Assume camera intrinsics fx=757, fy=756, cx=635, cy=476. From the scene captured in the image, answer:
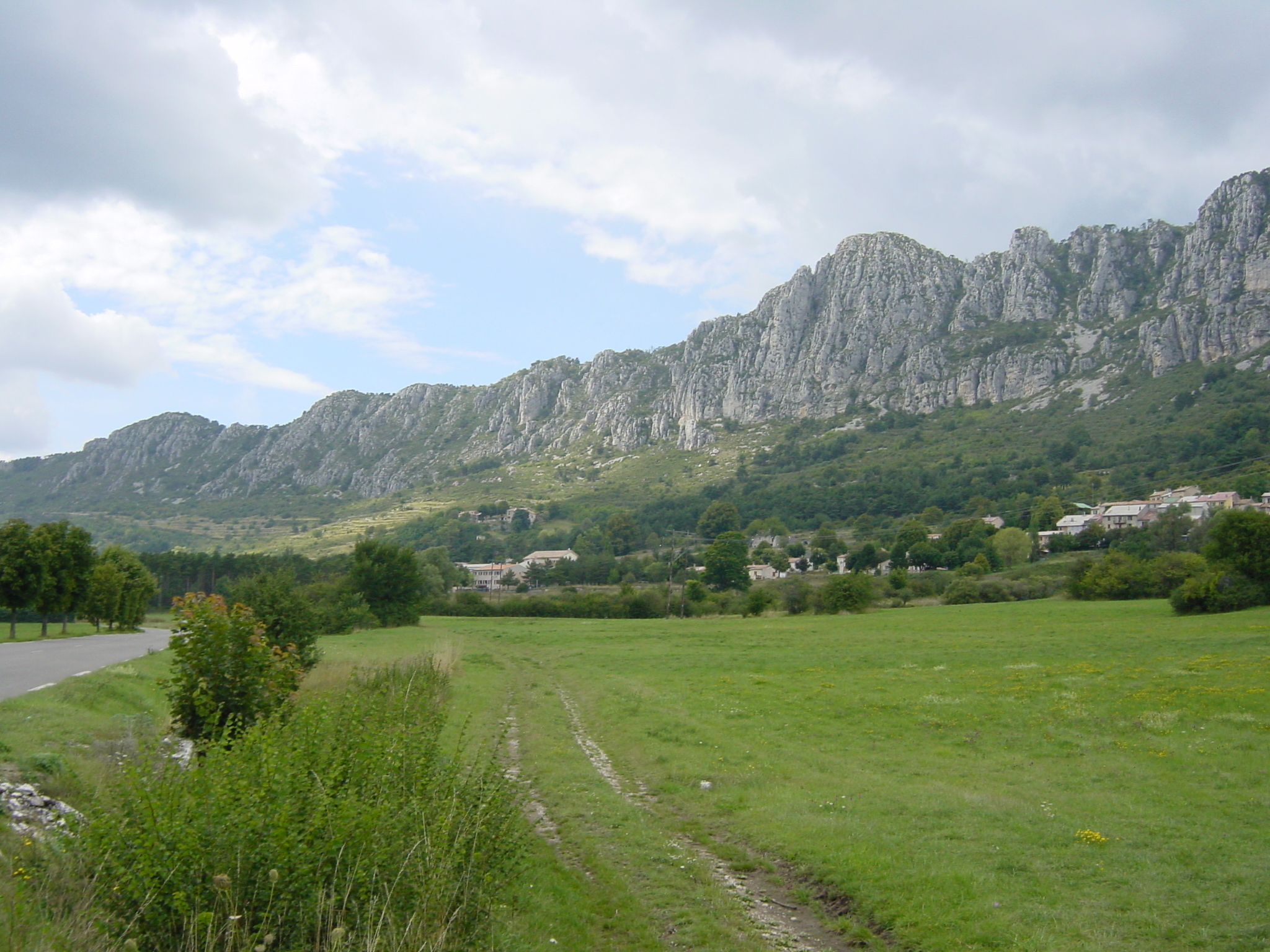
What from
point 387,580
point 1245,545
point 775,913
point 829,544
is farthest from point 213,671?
point 829,544

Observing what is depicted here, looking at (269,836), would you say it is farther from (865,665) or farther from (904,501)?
(904,501)

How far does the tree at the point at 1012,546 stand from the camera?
105875mm

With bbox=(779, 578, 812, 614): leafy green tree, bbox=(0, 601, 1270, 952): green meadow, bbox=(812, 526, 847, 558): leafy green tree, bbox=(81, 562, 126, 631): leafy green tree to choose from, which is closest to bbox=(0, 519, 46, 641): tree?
bbox=(81, 562, 126, 631): leafy green tree

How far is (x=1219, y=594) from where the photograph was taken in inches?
1977

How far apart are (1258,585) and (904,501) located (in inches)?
4282

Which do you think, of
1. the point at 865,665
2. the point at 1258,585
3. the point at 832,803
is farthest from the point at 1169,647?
the point at 832,803

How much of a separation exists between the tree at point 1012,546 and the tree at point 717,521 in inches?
2093

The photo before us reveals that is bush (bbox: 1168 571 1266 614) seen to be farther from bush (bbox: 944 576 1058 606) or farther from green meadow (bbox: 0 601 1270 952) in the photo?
Answer: bush (bbox: 944 576 1058 606)

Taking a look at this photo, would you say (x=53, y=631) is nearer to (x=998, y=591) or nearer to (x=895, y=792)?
(x=895, y=792)

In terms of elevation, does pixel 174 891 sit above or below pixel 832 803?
above

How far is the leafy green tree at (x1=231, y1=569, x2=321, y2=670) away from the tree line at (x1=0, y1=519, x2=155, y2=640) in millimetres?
25219

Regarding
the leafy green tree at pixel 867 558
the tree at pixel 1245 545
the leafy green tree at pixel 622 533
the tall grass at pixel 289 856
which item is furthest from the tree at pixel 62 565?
the leafy green tree at pixel 622 533

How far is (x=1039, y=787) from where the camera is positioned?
50.3 ft

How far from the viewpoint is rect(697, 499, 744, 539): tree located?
153 m
